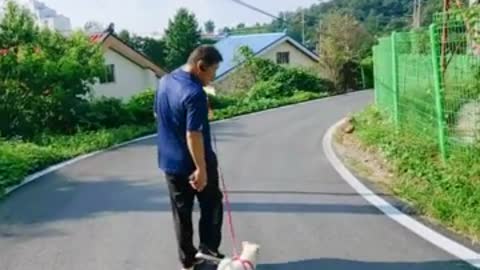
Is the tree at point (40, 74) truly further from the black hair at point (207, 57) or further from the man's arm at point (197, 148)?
the man's arm at point (197, 148)

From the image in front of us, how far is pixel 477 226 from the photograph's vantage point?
537 centimetres

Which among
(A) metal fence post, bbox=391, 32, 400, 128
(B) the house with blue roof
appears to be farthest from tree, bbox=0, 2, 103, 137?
(B) the house with blue roof

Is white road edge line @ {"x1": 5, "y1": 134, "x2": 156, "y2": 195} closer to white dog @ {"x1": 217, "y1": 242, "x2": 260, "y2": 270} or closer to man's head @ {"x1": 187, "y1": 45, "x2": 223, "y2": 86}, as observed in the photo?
man's head @ {"x1": 187, "y1": 45, "x2": 223, "y2": 86}

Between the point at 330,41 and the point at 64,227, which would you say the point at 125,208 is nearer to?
the point at 64,227

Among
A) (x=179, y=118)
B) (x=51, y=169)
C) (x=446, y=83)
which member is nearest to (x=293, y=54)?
(x=51, y=169)

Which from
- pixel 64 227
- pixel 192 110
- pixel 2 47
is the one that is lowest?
pixel 64 227

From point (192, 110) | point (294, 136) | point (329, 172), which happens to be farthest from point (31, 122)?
point (192, 110)

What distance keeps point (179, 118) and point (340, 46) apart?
33.5m

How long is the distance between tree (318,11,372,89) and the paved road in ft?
84.8

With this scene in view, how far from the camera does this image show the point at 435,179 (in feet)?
22.9

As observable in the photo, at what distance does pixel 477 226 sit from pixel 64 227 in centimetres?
405

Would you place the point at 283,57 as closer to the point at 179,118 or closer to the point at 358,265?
the point at 358,265

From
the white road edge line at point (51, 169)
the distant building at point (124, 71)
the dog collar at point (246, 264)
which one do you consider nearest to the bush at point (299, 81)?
the distant building at point (124, 71)

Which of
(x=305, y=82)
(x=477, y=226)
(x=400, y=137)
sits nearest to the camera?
(x=477, y=226)
